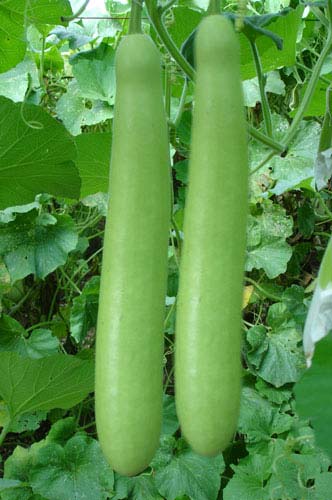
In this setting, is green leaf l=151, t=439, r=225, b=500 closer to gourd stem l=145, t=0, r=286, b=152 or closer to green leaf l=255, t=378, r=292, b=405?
green leaf l=255, t=378, r=292, b=405

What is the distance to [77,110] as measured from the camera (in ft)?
6.63

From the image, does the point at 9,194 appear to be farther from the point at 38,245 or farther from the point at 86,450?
the point at 86,450

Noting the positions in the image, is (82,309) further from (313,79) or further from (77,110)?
(313,79)

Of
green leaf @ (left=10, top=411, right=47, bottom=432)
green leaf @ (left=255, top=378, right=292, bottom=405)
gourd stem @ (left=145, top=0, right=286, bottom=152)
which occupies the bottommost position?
green leaf @ (left=10, top=411, right=47, bottom=432)

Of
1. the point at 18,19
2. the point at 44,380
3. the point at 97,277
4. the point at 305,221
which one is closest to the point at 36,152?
the point at 18,19

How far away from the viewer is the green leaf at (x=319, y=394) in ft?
2.35

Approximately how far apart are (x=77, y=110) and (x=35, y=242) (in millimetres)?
434

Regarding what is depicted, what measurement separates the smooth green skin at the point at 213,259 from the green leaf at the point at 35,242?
1.25 meters

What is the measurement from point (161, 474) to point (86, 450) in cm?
20

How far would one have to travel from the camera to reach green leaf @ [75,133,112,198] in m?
1.24

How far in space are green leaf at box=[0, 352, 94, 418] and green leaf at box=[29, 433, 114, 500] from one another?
0.38m

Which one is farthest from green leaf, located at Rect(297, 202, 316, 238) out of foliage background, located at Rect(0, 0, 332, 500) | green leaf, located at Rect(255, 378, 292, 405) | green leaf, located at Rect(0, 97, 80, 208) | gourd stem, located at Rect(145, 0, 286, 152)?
gourd stem, located at Rect(145, 0, 286, 152)

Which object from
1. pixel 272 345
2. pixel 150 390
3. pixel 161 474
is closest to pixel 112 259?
pixel 150 390

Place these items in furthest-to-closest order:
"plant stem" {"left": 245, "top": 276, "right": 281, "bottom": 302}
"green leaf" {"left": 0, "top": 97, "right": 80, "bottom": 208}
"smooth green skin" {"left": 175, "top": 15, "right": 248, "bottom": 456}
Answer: "plant stem" {"left": 245, "top": 276, "right": 281, "bottom": 302} → "green leaf" {"left": 0, "top": 97, "right": 80, "bottom": 208} → "smooth green skin" {"left": 175, "top": 15, "right": 248, "bottom": 456}
